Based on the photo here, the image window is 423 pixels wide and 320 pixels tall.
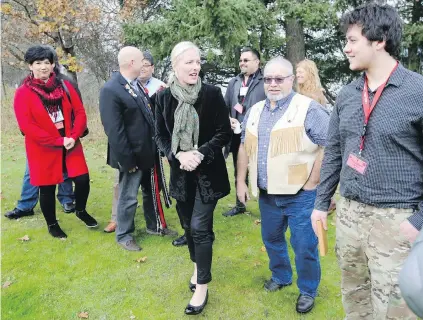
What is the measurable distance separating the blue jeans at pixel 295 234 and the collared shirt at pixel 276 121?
193 millimetres

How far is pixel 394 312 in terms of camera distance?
207 cm

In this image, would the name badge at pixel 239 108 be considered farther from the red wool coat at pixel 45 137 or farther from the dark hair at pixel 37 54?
A: the dark hair at pixel 37 54

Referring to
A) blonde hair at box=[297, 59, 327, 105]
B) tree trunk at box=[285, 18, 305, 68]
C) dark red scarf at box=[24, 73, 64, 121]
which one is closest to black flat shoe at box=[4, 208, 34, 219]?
dark red scarf at box=[24, 73, 64, 121]

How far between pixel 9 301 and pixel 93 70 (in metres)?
15.0

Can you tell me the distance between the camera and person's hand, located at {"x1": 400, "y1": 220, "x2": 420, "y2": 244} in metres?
1.93

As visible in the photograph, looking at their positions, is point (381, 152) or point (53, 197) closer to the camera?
point (381, 152)

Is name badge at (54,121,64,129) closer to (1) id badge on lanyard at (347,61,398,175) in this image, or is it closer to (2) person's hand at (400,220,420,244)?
(1) id badge on lanyard at (347,61,398,175)

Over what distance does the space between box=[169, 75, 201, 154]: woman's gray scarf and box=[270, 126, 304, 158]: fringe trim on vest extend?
613 millimetres

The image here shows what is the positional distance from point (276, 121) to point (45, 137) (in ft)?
8.43

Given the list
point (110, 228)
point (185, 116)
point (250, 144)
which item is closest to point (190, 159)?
point (185, 116)

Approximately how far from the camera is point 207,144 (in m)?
3.07

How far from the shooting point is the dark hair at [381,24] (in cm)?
197

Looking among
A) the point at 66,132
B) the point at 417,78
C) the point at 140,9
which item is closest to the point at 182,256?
the point at 66,132

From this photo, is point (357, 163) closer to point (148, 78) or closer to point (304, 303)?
point (304, 303)
